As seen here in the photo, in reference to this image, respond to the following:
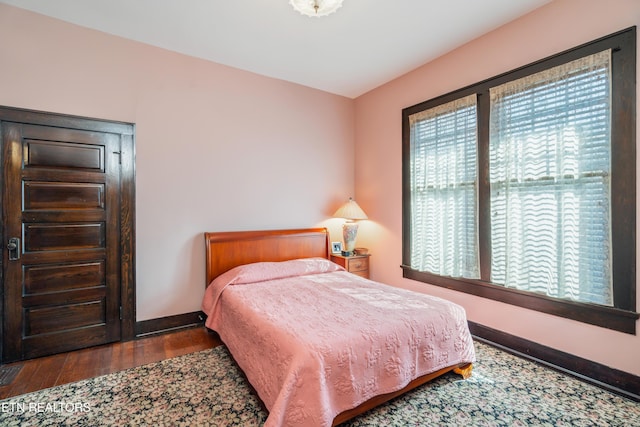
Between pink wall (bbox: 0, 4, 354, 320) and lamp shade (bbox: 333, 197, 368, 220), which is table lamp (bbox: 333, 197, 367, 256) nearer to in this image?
lamp shade (bbox: 333, 197, 368, 220)

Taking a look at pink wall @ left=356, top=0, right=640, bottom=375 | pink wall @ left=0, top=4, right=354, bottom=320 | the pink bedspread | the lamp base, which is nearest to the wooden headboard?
pink wall @ left=0, top=4, right=354, bottom=320

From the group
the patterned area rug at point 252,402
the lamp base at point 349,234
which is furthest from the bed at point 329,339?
the lamp base at point 349,234

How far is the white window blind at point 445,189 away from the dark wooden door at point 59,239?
10.4 feet

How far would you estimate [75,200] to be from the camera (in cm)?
265

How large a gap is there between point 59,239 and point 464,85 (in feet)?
13.5

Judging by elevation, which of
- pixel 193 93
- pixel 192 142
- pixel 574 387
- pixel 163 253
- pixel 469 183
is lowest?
pixel 574 387

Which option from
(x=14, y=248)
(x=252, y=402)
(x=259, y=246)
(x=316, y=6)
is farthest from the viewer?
(x=259, y=246)

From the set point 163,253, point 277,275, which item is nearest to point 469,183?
point 277,275

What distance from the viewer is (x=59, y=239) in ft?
8.50

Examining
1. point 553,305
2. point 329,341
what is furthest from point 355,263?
point 329,341

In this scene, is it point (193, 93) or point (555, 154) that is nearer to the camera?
point (555, 154)

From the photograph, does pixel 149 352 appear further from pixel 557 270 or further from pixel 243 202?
pixel 557 270

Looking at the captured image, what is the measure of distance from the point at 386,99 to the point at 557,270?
272 cm

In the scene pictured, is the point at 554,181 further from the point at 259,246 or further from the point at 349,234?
the point at 259,246
